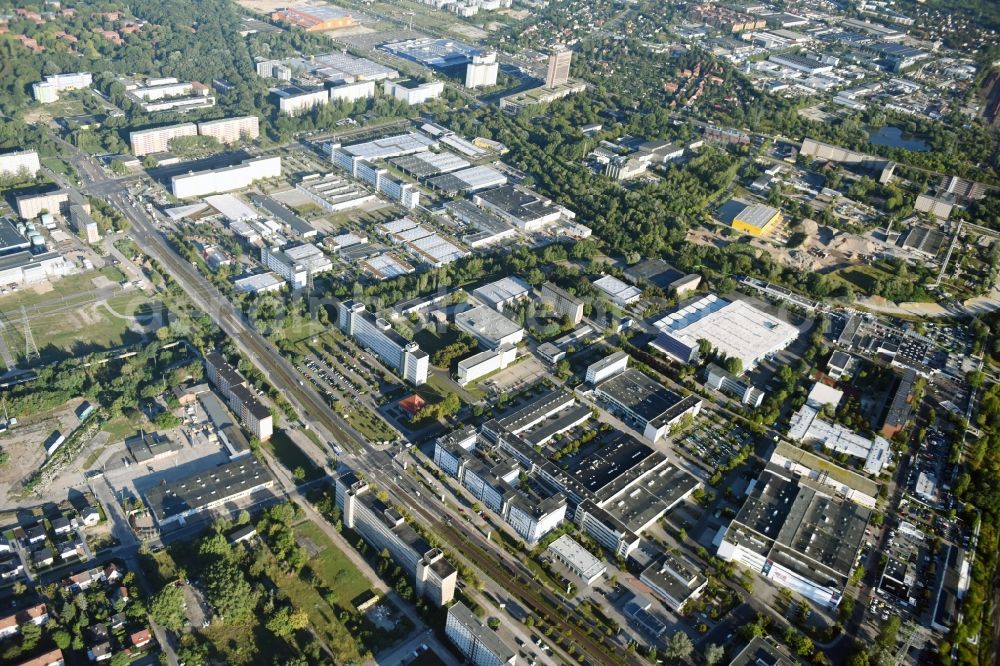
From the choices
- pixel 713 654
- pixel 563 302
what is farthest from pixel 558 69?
pixel 713 654

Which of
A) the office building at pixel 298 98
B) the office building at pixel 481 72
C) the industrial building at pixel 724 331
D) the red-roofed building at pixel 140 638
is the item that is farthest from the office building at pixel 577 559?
the office building at pixel 481 72

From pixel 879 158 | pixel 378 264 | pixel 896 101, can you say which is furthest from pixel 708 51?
pixel 378 264

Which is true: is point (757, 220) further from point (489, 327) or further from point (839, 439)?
point (489, 327)

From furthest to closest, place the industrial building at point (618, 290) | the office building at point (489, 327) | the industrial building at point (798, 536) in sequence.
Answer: the industrial building at point (618, 290)
the office building at point (489, 327)
the industrial building at point (798, 536)

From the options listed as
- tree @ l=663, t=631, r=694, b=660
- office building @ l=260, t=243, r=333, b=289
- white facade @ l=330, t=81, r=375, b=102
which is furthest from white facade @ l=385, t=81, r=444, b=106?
tree @ l=663, t=631, r=694, b=660

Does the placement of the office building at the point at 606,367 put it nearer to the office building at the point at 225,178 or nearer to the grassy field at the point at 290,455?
A: the grassy field at the point at 290,455

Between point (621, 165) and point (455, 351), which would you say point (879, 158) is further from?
point (455, 351)

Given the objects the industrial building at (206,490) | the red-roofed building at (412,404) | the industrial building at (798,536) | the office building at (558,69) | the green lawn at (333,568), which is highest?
the office building at (558,69)
